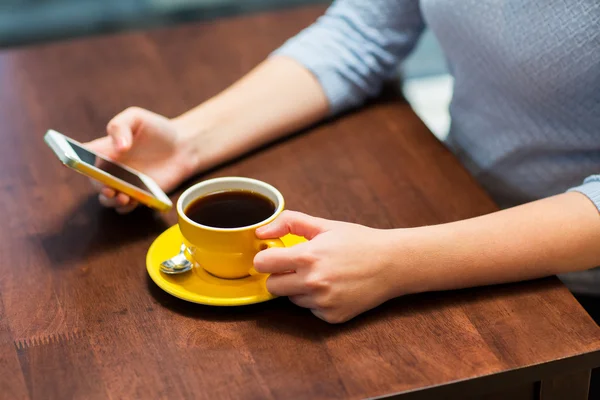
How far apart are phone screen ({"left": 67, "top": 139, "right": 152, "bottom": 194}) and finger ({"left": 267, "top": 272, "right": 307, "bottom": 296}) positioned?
0.25 meters

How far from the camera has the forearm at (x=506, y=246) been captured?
0.86m

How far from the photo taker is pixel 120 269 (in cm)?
91

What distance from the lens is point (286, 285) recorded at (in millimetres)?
818

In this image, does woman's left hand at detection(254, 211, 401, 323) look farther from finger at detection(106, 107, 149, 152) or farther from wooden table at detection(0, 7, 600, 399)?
finger at detection(106, 107, 149, 152)

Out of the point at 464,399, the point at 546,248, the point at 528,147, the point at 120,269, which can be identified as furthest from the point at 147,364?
the point at 528,147

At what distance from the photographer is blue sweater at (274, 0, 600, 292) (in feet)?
3.32

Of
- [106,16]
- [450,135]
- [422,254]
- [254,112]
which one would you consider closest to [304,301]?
[422,254]

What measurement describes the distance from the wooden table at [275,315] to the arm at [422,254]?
0.9 inches

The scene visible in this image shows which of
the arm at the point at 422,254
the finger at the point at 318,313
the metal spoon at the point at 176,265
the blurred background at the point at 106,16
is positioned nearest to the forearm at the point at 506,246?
the arm at the point at 422,254

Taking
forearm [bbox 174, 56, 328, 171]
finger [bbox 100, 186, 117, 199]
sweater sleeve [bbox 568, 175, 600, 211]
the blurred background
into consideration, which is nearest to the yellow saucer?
finger [bbox 100, 186, 117, 199]

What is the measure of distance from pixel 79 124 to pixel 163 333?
52 cm

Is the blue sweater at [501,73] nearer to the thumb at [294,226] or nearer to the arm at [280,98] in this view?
the arm at [280,98]

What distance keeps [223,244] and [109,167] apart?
0.24 metres

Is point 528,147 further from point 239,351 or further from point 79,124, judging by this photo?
point 79,124
